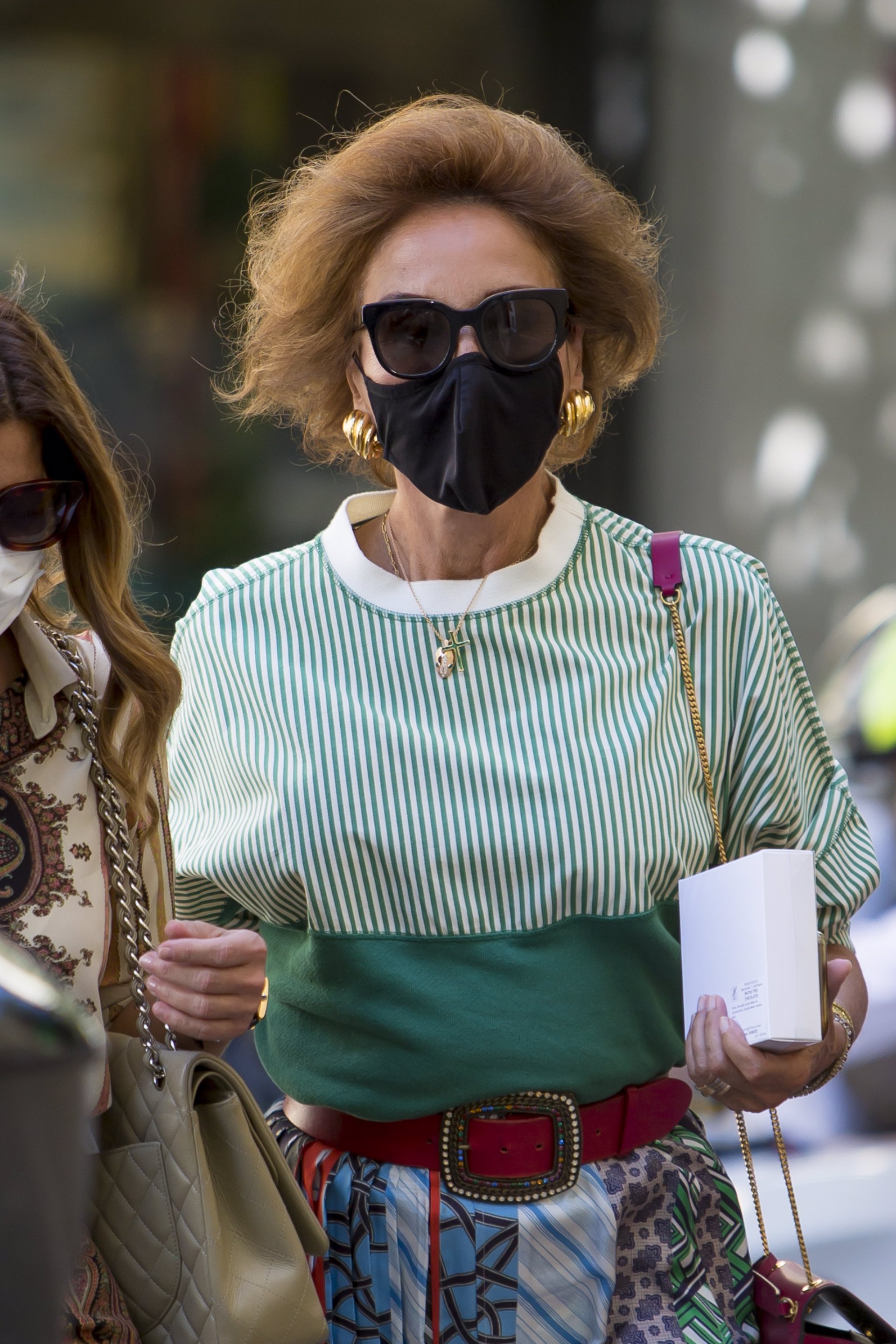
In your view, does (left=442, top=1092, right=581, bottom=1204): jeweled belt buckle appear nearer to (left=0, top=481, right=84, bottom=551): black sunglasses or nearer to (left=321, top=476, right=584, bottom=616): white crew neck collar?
(left=321, top=476, right=584, bottom=616): white crew neck collar

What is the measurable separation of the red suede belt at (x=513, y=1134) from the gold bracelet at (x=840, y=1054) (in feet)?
0.51

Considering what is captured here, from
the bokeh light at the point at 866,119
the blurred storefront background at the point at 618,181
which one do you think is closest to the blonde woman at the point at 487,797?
the blurred storefront background at the point at 618,181

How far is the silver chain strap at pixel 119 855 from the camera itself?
5.46ft

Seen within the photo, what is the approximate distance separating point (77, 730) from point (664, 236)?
11.8 ft

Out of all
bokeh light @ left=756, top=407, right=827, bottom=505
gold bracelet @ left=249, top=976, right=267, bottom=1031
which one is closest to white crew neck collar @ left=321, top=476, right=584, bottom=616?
gold bracelet @ left=249, top=976, right=267, bottom=1031

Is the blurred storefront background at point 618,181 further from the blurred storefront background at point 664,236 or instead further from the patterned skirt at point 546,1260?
the patterned skirt at point 546,1260

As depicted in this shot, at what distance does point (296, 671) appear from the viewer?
189 cm

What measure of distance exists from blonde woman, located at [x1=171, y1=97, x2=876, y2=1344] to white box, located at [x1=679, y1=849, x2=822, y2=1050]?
0.05m

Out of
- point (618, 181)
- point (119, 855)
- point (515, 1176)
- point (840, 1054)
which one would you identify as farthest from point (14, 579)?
point (618, 181)

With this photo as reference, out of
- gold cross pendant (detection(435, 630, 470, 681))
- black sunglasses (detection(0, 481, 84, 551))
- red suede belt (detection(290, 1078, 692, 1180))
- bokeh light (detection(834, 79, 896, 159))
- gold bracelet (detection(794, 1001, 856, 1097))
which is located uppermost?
bokeh light (detection(834, 79, 896, 159))

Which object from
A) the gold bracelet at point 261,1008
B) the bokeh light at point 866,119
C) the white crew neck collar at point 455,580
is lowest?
the gold bracelet at point 261,1008

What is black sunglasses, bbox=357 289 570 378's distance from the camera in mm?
1831

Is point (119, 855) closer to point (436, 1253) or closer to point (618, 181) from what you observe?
point (436, 1253)

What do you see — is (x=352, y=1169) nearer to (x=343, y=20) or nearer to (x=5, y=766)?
(x=5, y=766)
